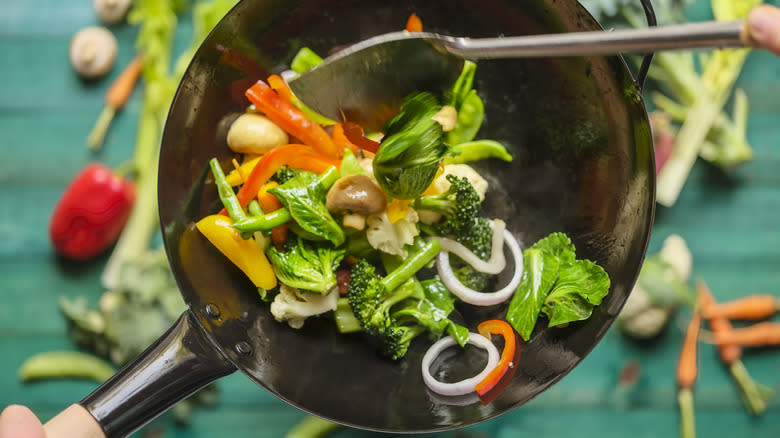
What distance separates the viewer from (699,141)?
8.43 ft

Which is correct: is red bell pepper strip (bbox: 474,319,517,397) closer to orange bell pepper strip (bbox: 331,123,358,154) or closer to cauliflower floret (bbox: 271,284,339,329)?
cauliflower floret (bbox: 271,284,339,329)

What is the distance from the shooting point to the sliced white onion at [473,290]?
6.22 ft

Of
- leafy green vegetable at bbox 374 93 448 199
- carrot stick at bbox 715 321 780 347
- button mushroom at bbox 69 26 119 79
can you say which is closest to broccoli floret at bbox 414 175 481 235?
leafy green vegetable at bbox 374 93 448 199

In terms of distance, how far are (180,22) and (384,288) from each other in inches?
68.2

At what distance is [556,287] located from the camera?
72.8 inches

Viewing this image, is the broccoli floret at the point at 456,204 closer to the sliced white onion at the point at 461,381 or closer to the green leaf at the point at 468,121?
the green leaf at the point at 468,121

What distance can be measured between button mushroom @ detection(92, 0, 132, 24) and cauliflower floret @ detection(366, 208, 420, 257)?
175 centimetres

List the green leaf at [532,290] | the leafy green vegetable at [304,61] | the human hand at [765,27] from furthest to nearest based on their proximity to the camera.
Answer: the leafy green vegetable at [304,61]
the green leaf at [532,290]
the human hand at [765,27]

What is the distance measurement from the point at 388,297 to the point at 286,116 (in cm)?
65

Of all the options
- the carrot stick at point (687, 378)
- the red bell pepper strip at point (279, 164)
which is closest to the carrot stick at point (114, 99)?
the red bell pepper strip at point (279, 164)

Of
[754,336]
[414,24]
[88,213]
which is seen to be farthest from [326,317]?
[754,336]

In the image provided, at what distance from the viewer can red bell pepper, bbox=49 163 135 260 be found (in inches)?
99.7

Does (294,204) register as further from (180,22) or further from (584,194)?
(180,22)

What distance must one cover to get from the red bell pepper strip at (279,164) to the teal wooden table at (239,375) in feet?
3.48
